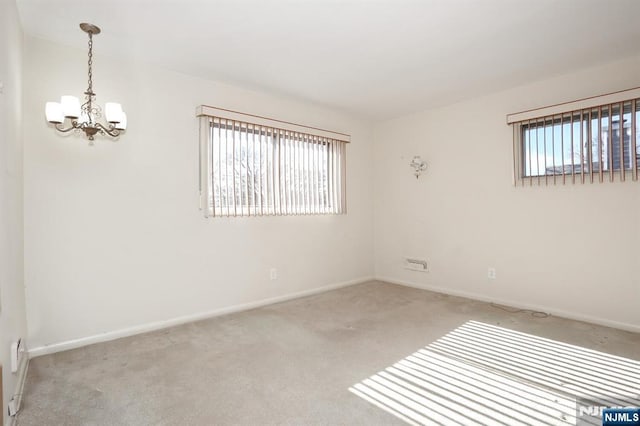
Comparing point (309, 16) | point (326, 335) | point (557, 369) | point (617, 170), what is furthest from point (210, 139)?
point (617, 170)

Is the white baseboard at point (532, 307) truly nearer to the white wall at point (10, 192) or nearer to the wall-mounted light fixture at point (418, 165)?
the wall-mounted light fixture at point (418, 165)

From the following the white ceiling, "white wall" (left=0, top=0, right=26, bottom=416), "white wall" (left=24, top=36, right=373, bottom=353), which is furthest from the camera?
"white wall" (left=24, top=36, right=373, bottom=353)

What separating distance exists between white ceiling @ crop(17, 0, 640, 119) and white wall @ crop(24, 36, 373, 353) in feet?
0.82

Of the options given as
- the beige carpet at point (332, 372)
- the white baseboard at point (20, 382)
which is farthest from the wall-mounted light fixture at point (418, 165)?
the white baseboard at point (20, 382)

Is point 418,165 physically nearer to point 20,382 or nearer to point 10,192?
point 10,192

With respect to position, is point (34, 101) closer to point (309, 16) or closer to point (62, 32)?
point (62, 32)

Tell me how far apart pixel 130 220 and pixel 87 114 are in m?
0.94

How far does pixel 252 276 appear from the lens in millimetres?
3820

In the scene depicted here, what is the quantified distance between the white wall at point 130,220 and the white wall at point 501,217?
177cm

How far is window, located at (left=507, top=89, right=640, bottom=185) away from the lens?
9.84ft

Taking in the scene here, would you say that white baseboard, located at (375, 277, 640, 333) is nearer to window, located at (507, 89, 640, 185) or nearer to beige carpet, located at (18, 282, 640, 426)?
beige carpet, located at (18, 282, 640, 426)

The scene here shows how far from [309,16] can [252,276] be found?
105 inches

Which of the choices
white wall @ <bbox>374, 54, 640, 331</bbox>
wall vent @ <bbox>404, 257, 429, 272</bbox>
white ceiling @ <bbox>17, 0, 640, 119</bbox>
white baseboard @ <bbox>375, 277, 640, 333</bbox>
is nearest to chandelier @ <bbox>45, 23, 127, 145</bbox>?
white ceiling @ <bbox>17, 0, 640, 119</bbox>

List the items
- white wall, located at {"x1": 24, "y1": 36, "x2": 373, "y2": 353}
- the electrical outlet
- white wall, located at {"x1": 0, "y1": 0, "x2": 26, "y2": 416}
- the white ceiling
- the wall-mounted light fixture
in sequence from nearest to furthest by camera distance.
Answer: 1. white wall, located at {"x1": 0, "y1": 0, "x2": 26, "y2": 416}
2. the white ceiling
3. white wall, located at {"x1": 24, "y1": 36, "x2": 373, "y2": 353}
4. the electrical outlet
5. the wall-mounted light fixture
